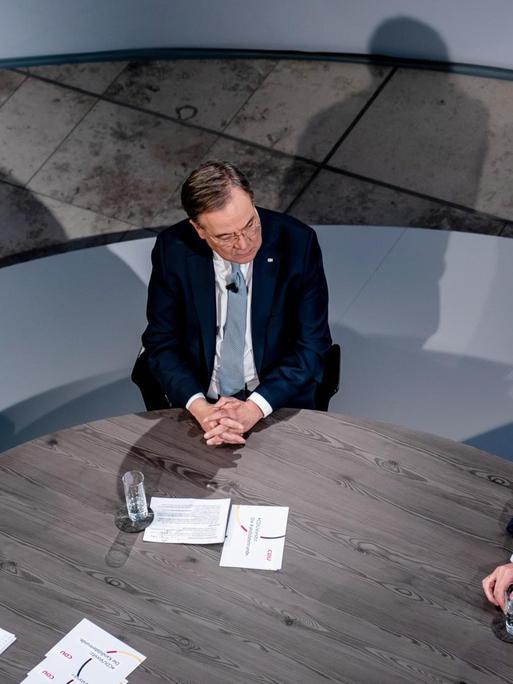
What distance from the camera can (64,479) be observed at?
9.55ft

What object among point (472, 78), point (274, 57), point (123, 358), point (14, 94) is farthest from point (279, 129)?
point (123, 358)

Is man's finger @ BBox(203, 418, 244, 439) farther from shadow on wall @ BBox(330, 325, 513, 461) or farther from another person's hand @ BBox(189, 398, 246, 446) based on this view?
shadow on wall @ BBox(330, 325, 513, 461)

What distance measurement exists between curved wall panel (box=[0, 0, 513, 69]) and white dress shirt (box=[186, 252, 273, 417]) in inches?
107

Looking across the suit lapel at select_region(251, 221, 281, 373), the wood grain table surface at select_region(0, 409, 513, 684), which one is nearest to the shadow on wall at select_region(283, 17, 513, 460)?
the suit lapel at select_region(251, 221, 281, 373)

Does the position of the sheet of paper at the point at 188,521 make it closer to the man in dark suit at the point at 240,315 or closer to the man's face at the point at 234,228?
the man in dark suit at the point at 240,315

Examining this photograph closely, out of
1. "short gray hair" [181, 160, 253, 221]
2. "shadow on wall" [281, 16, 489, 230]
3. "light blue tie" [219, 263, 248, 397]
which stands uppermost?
"short gray hair" [181, 160, 253, 221]

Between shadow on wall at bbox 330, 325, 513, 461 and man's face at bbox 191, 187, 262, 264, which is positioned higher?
man's face at bbox 191, 187, 262, 264

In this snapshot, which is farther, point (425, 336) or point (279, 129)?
point (279, 129)

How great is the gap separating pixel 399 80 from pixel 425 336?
6.91ft

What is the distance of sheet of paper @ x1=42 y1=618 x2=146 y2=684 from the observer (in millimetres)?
2434

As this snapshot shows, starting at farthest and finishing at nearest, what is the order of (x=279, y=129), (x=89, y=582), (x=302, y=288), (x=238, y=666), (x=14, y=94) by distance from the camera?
(x=14, y=94)
(x=279, y=129)
(x=302, y=288)
(x=89, y=582)
(x=238, y=666)

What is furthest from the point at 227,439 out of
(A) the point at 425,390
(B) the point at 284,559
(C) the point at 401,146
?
(C) the point at 401,146

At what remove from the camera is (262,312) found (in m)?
3.31

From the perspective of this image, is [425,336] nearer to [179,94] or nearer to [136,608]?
[136,608]
